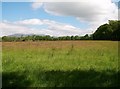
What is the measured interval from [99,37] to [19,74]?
8440 centimetres

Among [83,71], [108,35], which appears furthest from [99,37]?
[83,71]

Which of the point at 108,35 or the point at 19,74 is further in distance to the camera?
the point at 108,35

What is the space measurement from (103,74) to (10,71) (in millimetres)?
4127

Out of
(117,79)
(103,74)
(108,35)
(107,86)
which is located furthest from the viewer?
(108,35)

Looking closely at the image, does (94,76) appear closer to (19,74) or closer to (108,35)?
(19,74)

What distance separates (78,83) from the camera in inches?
388

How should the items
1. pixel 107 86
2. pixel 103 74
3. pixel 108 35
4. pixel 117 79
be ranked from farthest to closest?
pixel 108 35, pixel 103 74, pixel 117 79, pixel 107 86

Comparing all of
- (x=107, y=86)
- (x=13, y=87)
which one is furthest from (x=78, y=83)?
(x=13, y=87)

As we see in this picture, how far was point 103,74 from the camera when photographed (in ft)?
36.9

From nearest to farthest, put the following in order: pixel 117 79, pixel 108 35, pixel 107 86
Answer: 1. pixel 107 86
2. pixel 117 79
3. pixel 108 35

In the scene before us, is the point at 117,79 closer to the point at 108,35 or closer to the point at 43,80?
the point at 43,80

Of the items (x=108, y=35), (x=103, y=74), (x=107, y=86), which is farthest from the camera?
(x=108, y=35)

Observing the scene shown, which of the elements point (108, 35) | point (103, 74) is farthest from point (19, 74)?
point (108, 35)

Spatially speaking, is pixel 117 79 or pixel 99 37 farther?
pixel 99 37
